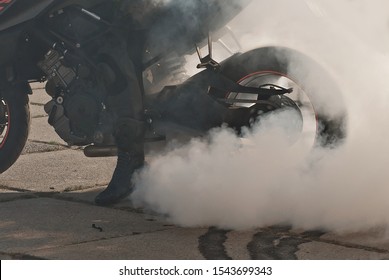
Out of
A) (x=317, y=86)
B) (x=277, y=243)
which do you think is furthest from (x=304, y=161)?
(x=277, y=243)

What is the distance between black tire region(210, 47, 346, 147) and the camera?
678cm

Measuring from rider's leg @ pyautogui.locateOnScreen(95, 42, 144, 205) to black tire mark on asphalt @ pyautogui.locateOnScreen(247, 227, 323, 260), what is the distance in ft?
3.52

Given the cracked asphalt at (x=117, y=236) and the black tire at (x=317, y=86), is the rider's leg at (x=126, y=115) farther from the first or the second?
the black tire at (x=317, y=86)

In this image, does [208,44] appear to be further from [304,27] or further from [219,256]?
[219,256]

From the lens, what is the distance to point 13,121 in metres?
7.71

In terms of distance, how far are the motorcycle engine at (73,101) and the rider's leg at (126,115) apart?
14cm

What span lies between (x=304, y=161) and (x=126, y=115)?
114 centimetres

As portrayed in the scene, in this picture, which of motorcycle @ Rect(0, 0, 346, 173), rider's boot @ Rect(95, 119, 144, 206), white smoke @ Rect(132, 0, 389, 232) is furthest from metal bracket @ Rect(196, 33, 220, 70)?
rider's boot @ Rect(95, 119, 144, 206)

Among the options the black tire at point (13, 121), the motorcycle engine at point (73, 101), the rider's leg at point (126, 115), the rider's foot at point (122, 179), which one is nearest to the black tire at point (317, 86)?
the rider's leg at point (126, 115)

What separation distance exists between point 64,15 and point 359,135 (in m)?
1.98

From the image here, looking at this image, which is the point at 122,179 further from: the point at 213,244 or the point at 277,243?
the point at 277,243
